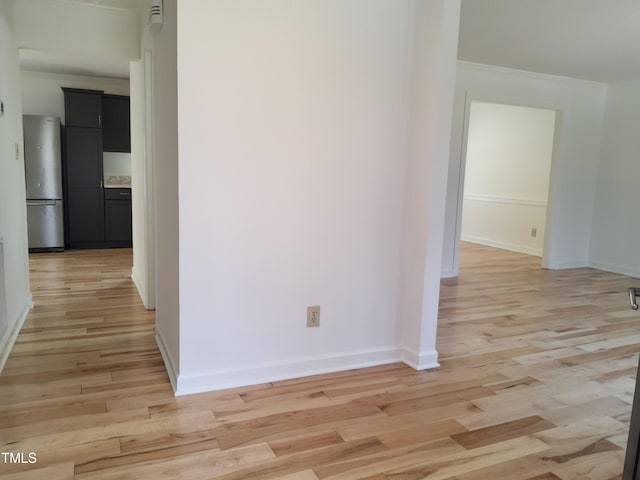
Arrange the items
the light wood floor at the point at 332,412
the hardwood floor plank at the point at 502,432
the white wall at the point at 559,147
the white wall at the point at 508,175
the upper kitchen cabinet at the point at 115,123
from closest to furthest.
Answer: the light wood floor at the point at 332,412 → the hardwood floor plank at the point at 502,432 → the white wall at the point at 559,147 → the upper kitchen cabinet at the point at 115,123 → the white wall at the point at 508,175

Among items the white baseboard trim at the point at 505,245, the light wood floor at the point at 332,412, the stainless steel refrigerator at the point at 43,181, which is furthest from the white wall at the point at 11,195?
the white baseboard trim at the point at 505,245

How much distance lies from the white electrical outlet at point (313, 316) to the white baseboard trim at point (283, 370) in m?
0.20

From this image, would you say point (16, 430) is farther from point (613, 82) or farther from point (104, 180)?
point (613, 82)

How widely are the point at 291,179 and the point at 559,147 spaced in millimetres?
4874

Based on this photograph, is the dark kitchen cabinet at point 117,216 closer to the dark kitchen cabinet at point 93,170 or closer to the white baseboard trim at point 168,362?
the dark kitchen cabinet at point 93,170

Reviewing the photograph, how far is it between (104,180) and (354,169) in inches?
208

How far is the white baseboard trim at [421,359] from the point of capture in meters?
2.82

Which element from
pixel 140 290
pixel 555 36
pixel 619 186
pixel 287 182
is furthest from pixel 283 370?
pixel 619 186

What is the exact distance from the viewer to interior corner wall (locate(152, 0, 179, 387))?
2340 mm

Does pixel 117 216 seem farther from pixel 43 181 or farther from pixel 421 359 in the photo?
pixel 421 359

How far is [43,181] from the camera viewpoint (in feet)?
20.1

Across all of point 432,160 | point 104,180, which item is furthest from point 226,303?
point 104,180

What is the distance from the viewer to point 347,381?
2619mm

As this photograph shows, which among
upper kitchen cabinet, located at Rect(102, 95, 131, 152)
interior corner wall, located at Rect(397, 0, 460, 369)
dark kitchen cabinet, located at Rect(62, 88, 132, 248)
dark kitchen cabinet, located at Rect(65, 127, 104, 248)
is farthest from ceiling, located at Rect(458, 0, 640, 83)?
dark kitchen cabinet, located at Rect(65, 127, 104, 248)
